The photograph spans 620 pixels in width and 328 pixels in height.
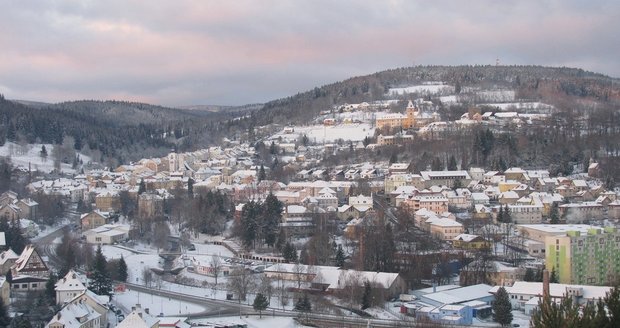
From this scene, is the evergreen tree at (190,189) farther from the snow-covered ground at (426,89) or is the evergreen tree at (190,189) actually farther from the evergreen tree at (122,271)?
the snow-covered ground at (426,89)

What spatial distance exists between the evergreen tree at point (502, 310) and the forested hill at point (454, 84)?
5299 cm

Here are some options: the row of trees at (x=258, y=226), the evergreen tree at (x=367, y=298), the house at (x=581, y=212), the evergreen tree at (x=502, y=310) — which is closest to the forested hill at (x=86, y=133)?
the row of trees at (x=258, y=226)

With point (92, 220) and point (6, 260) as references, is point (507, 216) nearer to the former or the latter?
point (92, 220)

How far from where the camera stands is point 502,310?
23109 mm

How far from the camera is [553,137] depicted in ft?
167

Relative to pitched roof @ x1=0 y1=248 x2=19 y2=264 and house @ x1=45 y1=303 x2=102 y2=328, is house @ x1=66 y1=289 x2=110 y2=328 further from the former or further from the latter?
pitched roof @ x1=0 y1=248 x2=19 y2=264

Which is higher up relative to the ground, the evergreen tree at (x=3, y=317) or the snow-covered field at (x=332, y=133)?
the snow-covered field at (x=332, y=133)

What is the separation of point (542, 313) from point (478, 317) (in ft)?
50.6

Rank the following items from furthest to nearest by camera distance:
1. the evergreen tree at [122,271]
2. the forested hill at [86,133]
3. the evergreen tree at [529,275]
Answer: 1. the forested hill at [86,133]
2. the evergreen tree at [122,271]
3. the evergreen tree at [529,275]

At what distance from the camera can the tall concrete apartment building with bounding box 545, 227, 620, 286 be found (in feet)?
91.9

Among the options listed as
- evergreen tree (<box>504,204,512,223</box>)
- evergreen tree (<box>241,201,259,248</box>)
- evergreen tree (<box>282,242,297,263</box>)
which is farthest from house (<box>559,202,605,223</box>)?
evergreen tree (<box>241,201,259,248</box>)

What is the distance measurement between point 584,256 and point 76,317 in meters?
16.8

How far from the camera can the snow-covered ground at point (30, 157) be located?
2374 inches

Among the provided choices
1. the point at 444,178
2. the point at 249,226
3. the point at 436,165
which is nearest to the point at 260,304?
the point at 249,226
